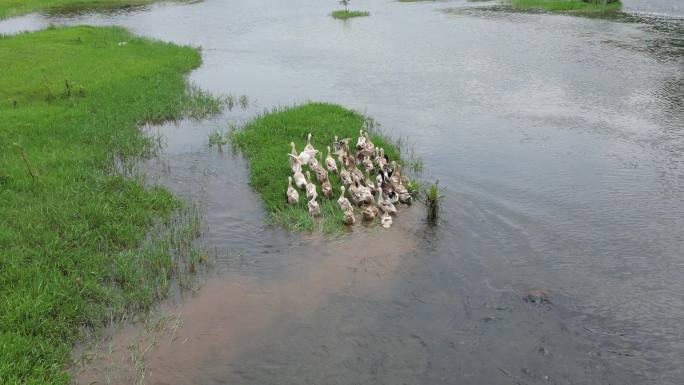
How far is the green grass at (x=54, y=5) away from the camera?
60894mm

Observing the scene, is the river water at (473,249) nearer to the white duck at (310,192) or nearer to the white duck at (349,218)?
the white duck at (349,218)

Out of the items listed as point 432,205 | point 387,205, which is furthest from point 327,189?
point 432,205

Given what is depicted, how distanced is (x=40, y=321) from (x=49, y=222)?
411cm

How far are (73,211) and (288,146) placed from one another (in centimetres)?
782

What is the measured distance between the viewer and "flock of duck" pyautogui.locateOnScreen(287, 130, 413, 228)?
16.1 m

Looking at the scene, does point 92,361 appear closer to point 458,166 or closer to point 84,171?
point 84,171

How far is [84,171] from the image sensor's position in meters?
17.9

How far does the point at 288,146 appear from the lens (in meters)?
20.6

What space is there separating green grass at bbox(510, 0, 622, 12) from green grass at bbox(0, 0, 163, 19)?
46.8m

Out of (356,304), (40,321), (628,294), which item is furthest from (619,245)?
(40,321)

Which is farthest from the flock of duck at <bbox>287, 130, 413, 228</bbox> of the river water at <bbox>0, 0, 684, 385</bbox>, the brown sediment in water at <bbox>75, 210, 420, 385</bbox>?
the brown sediment in water at <bbox>75, 210, 420, 385</bbox>

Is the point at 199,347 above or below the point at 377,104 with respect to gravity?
below

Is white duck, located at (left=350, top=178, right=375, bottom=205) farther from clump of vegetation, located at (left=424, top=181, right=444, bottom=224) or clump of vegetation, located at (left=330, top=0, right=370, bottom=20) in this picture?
clump of vegetation, located at (left=330, top=0, right=370, bottom=20)

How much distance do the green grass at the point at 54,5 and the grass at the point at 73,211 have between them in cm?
3740
